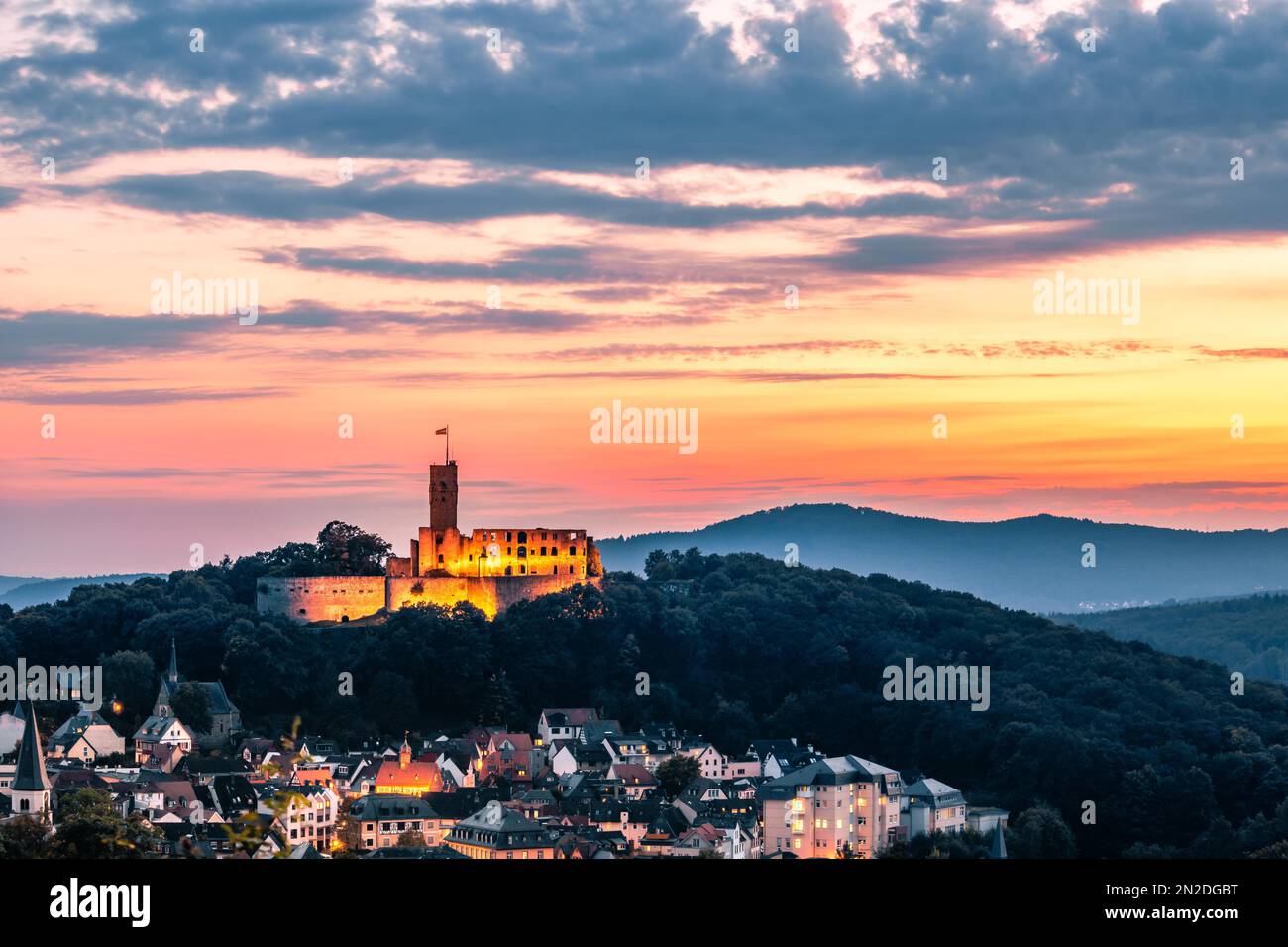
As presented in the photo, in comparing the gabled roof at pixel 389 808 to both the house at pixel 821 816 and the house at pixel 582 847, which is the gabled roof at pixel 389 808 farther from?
the house at pixel 821 816

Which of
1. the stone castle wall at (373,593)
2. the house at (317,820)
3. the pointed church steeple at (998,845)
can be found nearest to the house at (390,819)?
the house at (317,820)

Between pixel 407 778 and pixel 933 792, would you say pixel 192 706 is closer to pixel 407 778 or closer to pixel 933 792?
pixel 407 778

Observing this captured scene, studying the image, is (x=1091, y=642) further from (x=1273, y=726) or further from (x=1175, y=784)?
(x=1175, y=784)

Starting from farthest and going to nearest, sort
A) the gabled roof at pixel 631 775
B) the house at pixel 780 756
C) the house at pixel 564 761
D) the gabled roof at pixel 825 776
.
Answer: the house at pixel 780 756 → the house at pixel 564 761 → the gabled roof at pixel 631 775 → the gabled roof at pixel 825 776

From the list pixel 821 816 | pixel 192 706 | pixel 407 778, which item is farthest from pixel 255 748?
pixel 821 816
